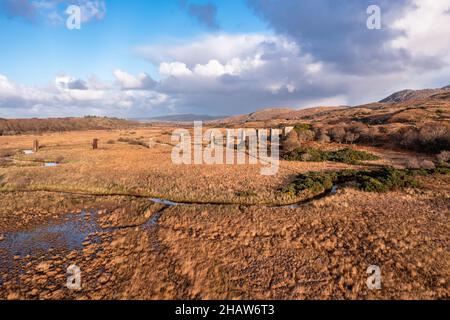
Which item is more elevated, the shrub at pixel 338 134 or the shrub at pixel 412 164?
the shrub at pixel 338 134

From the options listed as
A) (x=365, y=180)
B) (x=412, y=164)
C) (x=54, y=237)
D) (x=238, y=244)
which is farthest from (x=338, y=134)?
(x=54, y=237)

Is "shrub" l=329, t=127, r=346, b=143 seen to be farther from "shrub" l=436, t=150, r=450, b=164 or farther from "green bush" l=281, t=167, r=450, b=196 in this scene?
"green bush" l=281, t=167, r=450, b=196

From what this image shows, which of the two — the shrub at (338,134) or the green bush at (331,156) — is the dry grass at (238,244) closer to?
the green bush at (331,156)

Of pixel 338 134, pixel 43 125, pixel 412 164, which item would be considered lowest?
pixel 412 164

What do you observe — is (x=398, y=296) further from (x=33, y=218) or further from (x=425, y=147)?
(x=425, y=147)

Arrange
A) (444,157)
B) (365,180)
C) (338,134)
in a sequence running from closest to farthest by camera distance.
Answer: (365,180) → (444,157) → (338,134)

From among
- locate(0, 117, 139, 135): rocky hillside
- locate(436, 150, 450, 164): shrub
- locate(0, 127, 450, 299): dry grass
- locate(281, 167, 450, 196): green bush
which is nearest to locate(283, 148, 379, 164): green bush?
locate(436, 150, 450, 164): shrub

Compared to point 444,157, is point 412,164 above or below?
below

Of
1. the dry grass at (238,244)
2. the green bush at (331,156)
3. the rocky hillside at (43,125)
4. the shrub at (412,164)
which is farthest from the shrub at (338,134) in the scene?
the rocky hillside at (43,125)

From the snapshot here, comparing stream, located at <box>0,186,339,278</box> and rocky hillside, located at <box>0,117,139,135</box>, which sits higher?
rocky hillside, located at <box>0,117,139,135</box>

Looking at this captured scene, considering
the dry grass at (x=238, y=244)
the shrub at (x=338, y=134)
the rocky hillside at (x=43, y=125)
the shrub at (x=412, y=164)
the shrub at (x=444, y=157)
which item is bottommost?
the dry grass at (x=238, y=244)

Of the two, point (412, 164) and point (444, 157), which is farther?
point (444, 157)

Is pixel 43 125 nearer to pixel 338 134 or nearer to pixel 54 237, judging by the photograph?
pixel 338 134

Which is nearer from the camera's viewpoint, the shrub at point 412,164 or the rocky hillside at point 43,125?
the shrub at point 412,164
